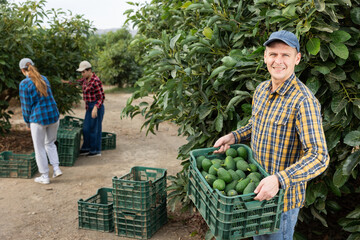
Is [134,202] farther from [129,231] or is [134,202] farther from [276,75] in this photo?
[276,75]

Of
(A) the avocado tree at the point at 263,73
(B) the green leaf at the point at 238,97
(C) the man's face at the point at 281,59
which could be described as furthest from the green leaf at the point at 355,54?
(B) the green leaf at the point at 238,97

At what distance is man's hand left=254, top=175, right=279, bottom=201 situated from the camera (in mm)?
1864

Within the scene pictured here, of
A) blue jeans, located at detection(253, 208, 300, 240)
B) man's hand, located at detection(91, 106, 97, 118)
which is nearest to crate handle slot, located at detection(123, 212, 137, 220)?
blue jeans, located at detection(253, 208, 300, 240)

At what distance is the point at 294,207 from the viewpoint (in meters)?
2.13

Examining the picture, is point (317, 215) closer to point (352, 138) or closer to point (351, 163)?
point (351, 163)

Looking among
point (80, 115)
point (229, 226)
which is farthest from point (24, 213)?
point (80, 115)

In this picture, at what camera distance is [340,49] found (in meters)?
2.40

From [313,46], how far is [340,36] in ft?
0.65

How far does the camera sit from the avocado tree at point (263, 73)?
2469mm

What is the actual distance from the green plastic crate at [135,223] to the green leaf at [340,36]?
106 inches

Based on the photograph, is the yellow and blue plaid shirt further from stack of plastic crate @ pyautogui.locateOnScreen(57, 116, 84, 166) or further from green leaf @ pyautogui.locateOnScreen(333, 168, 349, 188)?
stack of plastic crate @ pyautogui.locateOnScreen(57, 116, 84, 166)

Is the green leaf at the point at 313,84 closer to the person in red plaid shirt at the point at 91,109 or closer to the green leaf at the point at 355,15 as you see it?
the green leaf at the point at 355,15

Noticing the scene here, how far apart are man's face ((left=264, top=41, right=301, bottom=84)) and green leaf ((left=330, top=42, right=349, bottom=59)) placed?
1.61 feet

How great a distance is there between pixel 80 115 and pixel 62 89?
11.5 feet
